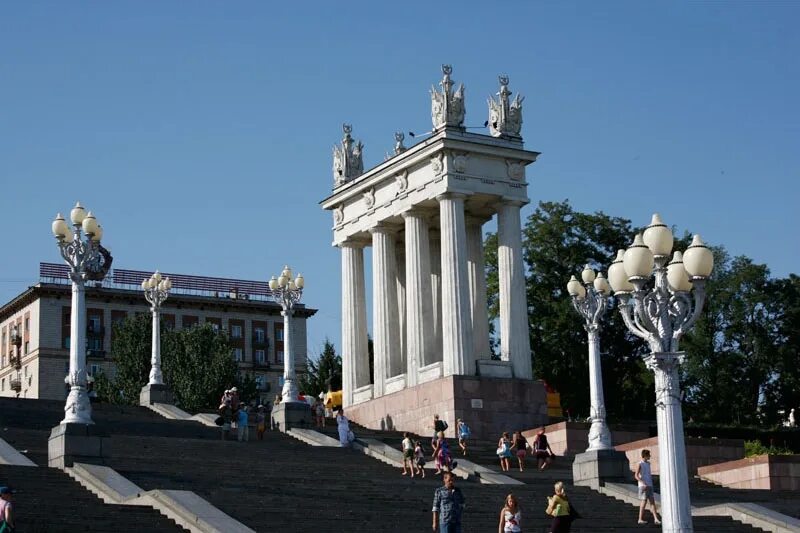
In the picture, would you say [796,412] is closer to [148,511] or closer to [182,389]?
[182,389]

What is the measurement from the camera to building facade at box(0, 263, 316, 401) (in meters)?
108

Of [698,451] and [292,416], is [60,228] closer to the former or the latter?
[292,416]

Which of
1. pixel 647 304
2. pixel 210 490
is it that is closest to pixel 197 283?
pixel 210 490

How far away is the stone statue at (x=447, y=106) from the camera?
53281mm

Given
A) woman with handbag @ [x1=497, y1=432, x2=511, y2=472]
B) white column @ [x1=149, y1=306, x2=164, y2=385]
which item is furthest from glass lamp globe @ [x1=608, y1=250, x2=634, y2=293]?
white column @ [x1=149, y1=306, x2=164, y2=385]

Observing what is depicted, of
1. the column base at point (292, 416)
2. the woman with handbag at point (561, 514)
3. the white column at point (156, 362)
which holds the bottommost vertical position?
the woman with handbag at point (561, 514)

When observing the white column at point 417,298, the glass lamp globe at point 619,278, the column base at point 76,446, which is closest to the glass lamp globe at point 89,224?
the column base at point 76,446

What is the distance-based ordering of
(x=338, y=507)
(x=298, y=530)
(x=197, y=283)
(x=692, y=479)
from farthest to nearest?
(x=197, y=283)
(x=692, y=479)
(x=338, y=507)
(x=298, y=530)

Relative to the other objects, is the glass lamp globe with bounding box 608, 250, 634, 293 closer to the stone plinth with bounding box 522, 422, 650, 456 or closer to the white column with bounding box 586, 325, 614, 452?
the white column with bounding box 586, 325, 614, 452

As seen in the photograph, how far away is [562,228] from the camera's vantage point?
73.5 meters

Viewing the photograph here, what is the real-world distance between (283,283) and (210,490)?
18.5m

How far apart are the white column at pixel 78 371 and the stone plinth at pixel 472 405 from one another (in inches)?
682

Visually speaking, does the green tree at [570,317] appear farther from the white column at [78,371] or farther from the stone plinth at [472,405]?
the white column at [78,371]

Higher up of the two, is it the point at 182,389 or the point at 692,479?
the point at 182,389
